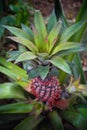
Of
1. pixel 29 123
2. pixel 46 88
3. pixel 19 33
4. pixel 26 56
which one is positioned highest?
pixel 19 33

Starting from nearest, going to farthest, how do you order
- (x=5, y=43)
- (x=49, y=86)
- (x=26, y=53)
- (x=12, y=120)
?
(x=26, y=53)
(x=49, y=86)
(x=12, y=120)
(x=5, y=43)

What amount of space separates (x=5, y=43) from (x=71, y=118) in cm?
81

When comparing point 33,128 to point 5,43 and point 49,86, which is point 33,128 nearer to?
point 49,86

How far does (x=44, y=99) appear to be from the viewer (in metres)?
1.19

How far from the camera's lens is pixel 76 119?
122 centimetres

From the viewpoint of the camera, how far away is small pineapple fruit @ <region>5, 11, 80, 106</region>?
1057 mm

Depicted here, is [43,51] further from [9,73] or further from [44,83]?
[9,73]

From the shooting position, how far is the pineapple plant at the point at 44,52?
41.6 inches

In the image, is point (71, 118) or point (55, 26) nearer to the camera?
point (55, 26)

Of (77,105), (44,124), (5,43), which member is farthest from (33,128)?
(5,43)

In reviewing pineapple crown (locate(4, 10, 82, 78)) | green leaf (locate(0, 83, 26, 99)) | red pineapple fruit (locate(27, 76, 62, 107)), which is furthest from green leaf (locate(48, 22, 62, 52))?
green leaf (locate(0, 83, 26, 99))

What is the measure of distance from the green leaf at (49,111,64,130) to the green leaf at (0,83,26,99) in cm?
15

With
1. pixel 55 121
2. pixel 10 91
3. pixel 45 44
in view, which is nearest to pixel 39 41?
pixel 45 44

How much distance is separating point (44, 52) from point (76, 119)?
32 cm
